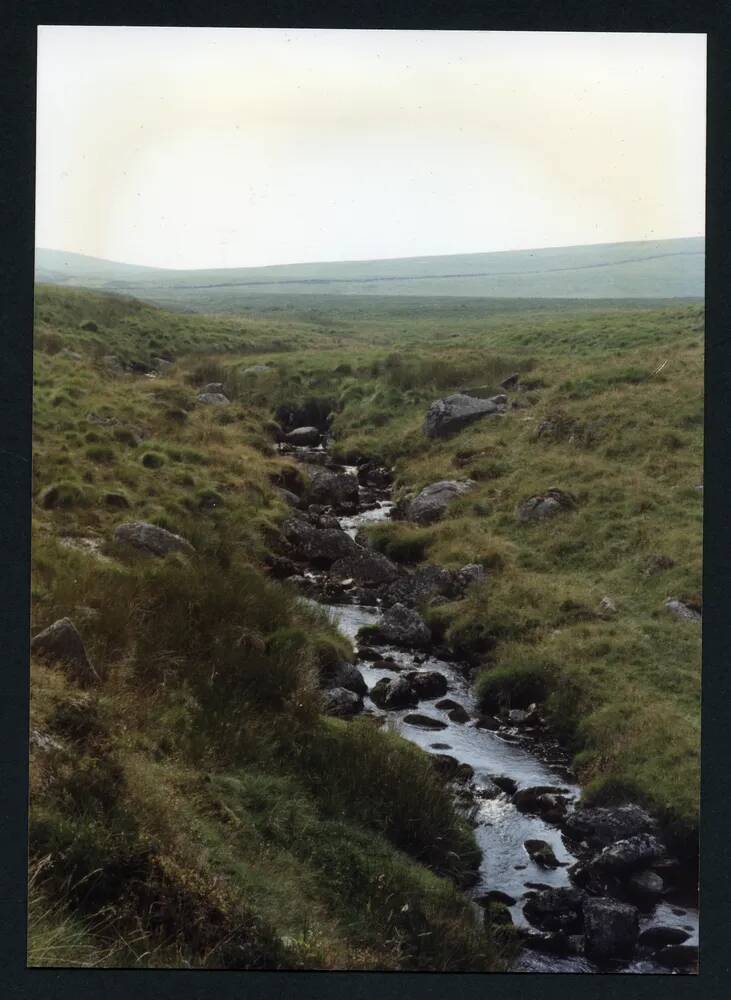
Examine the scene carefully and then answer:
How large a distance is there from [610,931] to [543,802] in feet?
3.47

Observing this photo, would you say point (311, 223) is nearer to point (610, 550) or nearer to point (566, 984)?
point (610, 550)

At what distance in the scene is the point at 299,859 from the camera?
25.5ft

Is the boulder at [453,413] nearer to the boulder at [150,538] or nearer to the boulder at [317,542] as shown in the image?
the boulder at [317,542]

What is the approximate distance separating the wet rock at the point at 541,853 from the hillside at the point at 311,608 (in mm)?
446

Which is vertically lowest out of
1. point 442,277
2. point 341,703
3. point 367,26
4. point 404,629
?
point 341,703

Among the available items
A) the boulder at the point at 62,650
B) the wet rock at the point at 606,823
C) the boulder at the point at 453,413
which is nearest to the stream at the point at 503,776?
the wet rock at the point at 606,823

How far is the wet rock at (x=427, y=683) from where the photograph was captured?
8891 millimetres

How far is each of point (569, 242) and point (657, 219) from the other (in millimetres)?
690

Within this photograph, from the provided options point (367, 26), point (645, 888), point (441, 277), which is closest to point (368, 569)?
point (441, 277)

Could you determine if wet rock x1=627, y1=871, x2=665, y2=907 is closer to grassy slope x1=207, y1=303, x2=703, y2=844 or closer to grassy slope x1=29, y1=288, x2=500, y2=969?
grassy slope x1=207, y1=303, x2=703, y2=844

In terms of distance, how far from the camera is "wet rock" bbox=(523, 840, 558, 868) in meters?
8.16

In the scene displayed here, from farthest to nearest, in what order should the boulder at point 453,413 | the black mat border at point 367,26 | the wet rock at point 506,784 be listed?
the boulder at point 453,413
the wet rock at point 506,784
the black mat border at point 367,26

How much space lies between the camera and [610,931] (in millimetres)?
7746

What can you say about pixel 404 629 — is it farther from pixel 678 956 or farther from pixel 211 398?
pixel 678 956
